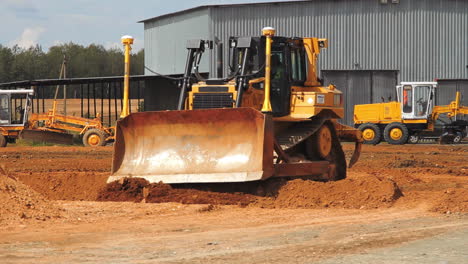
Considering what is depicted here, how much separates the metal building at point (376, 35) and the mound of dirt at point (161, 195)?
28040 mm

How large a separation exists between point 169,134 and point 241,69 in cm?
149

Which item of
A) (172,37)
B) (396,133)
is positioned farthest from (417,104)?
(172,37)

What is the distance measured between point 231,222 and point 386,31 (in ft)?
102

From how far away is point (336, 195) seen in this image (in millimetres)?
12703

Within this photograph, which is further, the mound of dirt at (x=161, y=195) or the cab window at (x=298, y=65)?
the cab window at (x=298, y=65)

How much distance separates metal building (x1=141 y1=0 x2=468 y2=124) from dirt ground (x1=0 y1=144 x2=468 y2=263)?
24247mm

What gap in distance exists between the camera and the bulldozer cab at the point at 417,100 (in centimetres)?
3291

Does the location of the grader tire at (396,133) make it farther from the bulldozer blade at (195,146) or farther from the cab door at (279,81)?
the bulldozer blade at (195,146)

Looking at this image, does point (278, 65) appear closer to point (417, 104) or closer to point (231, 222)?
point (231, 222)

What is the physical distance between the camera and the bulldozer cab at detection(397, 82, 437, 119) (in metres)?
32.9

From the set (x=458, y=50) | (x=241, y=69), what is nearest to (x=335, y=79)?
(x=458, y=50)

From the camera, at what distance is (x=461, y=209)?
11.7 meters

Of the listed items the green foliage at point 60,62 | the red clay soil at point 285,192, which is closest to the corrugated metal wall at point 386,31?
the red clay soil at point 285,192

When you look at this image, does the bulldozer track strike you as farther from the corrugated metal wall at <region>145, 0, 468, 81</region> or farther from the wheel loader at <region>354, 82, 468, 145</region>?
the corrugated metal wall at <region>145, 0, 468, 81</region>
